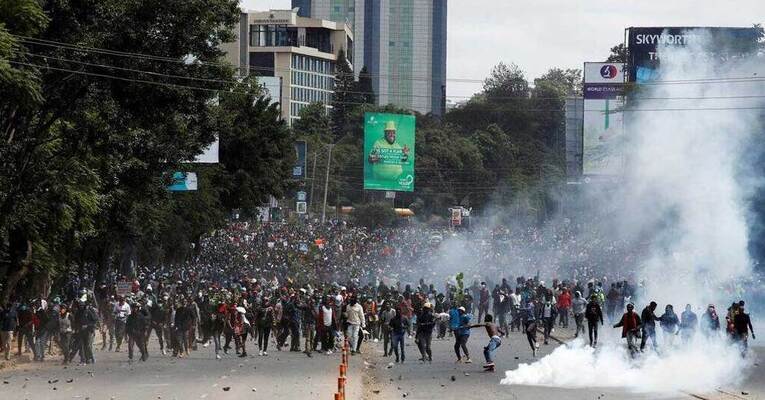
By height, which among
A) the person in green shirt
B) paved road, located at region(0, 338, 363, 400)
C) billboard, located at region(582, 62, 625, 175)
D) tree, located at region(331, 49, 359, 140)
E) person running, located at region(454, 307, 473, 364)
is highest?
tree, located at region(331, 49, 359, 140)

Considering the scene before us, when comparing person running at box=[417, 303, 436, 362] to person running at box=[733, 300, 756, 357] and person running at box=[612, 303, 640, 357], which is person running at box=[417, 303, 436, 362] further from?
person running at box=[733, 300, 756, 357]

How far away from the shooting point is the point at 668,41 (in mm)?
73875

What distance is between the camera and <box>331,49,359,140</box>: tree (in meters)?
166

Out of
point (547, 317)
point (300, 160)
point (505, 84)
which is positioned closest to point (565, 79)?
point (505, 84)

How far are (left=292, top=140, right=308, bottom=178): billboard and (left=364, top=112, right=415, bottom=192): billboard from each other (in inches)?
839

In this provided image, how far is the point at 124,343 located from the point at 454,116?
122m

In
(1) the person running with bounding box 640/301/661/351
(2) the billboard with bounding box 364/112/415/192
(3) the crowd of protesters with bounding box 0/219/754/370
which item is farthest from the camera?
(2) the billboard with bounding box 364/112/415/192

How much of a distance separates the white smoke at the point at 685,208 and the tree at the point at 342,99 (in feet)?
273

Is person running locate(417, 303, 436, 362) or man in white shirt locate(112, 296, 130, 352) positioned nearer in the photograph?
person running locate(417, 303, 436, 362)

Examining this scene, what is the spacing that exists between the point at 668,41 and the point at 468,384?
4894 centimetres

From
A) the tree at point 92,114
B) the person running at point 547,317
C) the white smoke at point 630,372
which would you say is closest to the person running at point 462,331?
the white smoke at point 630,372

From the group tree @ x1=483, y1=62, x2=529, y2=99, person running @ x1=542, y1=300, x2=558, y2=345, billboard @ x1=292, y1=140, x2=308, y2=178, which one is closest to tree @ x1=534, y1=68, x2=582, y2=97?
tree @ x1=483, y1=62, x2=529, y2=99

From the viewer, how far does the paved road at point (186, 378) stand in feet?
85.3

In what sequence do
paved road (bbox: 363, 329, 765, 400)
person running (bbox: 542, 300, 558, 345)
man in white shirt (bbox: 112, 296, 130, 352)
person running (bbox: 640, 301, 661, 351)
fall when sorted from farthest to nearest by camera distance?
person running (bbox: 542, 300, 558, 345) → man in white shirt (bbox: 112, 296, 130, 352) → person running (bbox: 640, 301, 661, 351) → paved road (bbox: 363, 329, 765, 400)
